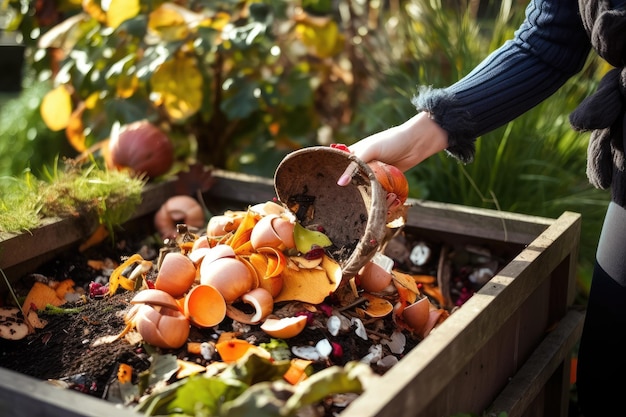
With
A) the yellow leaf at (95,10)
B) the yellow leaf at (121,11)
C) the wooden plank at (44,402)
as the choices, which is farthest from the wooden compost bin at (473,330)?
the yellow leaf at (95,10)

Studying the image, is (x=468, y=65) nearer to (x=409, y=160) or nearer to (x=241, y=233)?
(x=409, y=160)

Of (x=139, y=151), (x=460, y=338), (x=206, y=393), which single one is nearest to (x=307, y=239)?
(x=460, y=338)

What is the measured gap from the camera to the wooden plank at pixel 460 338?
0.92 metres

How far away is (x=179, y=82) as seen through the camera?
2.40 m

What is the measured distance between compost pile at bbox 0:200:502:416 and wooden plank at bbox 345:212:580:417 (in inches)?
1.9

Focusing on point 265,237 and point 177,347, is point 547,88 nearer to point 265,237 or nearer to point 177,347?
point 265,237

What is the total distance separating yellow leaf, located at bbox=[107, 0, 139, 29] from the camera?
2373mm

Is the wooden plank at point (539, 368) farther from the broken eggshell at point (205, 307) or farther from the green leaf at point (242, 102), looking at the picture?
the green leaf at point (242, 102)

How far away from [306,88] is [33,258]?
127 centimetres

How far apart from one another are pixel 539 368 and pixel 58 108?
1.89m

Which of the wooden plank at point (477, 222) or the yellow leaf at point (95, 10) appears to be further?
the yellow leaf at point (95, 10)

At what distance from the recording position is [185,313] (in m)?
1.27

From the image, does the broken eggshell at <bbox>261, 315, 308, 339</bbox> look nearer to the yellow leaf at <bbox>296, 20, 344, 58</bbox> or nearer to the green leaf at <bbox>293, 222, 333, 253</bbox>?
the green leaf at <bbox>293, 222, 333, 253</bbox>

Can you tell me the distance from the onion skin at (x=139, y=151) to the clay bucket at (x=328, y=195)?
662mm
